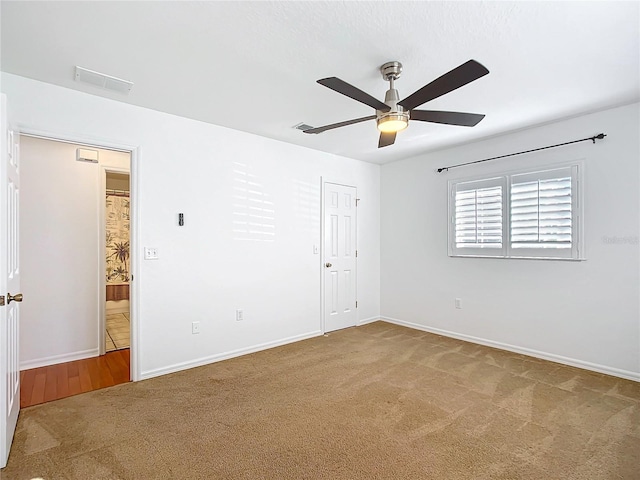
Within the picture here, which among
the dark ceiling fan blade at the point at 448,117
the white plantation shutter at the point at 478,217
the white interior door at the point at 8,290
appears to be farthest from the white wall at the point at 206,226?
the dark ceiling fan blade at the point at 448,117

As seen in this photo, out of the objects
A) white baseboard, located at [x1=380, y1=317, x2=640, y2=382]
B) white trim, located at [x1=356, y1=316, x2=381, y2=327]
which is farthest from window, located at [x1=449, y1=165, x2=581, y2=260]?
white trim, located at [x1=356, y1=316, x2=381, y2=327]

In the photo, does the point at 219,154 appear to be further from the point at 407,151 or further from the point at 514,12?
the point at 514,12

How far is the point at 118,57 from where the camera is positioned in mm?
2303

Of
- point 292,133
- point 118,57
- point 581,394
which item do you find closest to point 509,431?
point 581,394

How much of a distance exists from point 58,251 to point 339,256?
3359 mm

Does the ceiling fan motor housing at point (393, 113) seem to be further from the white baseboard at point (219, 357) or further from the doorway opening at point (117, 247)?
the doorway opening at point (117, 247)

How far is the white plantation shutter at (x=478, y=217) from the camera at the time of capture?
400 centimetres

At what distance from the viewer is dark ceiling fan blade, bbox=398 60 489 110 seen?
1.75 m

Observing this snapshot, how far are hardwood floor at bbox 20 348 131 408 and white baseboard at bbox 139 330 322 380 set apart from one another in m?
0.24

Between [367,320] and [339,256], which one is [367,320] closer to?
[367,320]

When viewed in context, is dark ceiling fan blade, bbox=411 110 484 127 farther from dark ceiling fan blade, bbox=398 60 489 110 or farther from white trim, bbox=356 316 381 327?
white trim, bbox=356 316 381 327

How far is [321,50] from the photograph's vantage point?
7.25 ft

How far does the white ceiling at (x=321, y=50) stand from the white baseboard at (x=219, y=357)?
2488mm

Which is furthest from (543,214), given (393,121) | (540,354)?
(393,121)
